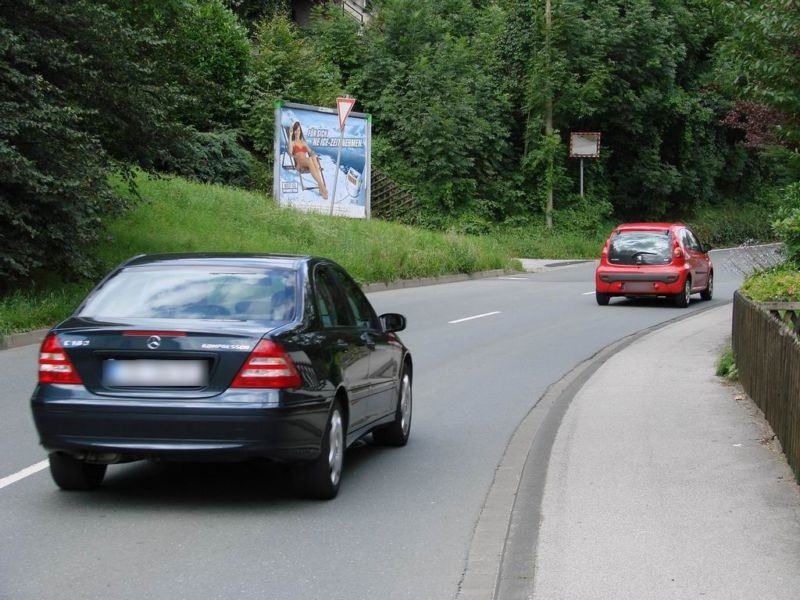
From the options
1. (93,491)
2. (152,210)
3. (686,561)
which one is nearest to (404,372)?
(93,491)

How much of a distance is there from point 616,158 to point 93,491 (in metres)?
45.1

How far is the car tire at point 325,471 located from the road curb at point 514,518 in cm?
95

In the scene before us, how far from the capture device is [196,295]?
723 cm

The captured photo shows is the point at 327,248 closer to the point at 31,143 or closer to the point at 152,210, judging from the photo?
the point at 152,210

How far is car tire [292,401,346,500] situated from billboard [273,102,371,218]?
2592 centimetres

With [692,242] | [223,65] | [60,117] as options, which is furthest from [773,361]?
[223,65]

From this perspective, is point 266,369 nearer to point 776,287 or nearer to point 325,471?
point 325,471

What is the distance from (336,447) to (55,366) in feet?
5.77

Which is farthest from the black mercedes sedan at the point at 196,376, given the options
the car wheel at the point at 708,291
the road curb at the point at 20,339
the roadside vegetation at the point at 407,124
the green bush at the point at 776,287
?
the car wheel at the point at 708,291

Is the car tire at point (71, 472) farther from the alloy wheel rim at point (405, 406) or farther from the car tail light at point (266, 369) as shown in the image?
the alloy wheel rim at point (405, 406)

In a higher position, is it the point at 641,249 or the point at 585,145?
the point at 585,145

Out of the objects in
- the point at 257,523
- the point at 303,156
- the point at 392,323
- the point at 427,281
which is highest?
the point at 303,156

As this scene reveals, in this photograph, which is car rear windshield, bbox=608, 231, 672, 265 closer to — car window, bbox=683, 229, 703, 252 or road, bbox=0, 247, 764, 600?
car window, bbox=683, 229, 703, 252

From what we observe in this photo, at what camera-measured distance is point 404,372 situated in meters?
9.40
